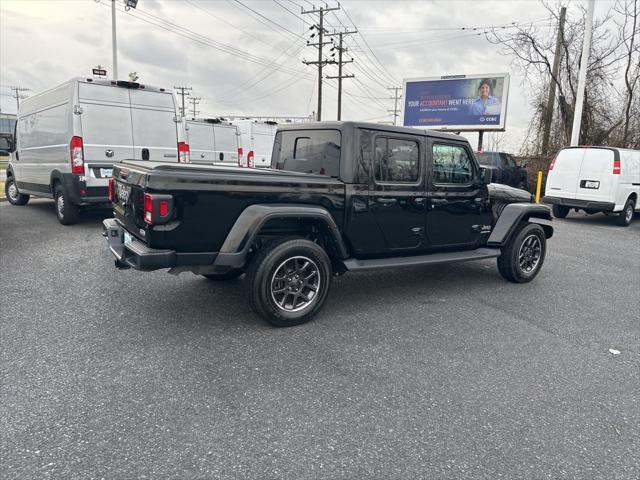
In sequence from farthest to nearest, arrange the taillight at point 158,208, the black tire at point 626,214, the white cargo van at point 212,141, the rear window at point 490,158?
the rear window at point 490,158, the white cargo van at point 212,141, the black tire at point 626,214, the taillight at point 158,208

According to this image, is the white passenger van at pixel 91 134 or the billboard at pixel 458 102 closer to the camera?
the white passenger van at pixel 91 134

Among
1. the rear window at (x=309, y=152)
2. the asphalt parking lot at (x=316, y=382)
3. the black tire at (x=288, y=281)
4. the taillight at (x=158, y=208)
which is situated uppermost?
the rear window at (x=309, y=152)

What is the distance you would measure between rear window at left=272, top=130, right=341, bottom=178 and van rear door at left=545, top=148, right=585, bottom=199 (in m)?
9.21

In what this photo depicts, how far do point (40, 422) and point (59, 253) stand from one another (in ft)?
14.9

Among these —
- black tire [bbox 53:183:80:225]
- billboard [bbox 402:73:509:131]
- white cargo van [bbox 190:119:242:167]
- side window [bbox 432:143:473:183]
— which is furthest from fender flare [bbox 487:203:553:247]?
billboard [bbox 402:73:509:131]

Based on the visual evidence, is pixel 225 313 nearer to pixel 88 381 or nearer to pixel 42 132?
pixel 88 381

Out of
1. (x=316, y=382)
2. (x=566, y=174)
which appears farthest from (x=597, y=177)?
(x=316, y=382)

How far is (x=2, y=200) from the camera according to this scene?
12023 mm

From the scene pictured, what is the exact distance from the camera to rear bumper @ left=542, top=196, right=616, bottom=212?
11062 mm

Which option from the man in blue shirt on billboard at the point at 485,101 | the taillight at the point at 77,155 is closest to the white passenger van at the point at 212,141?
the taillight at the point at 77,155

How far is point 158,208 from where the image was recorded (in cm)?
344

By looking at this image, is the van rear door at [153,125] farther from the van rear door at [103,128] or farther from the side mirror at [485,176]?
the side mirror at [485,176]

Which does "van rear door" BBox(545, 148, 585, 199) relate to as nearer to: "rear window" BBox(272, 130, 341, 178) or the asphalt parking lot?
the asphalt parking lot

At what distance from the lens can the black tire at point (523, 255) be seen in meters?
5.71
